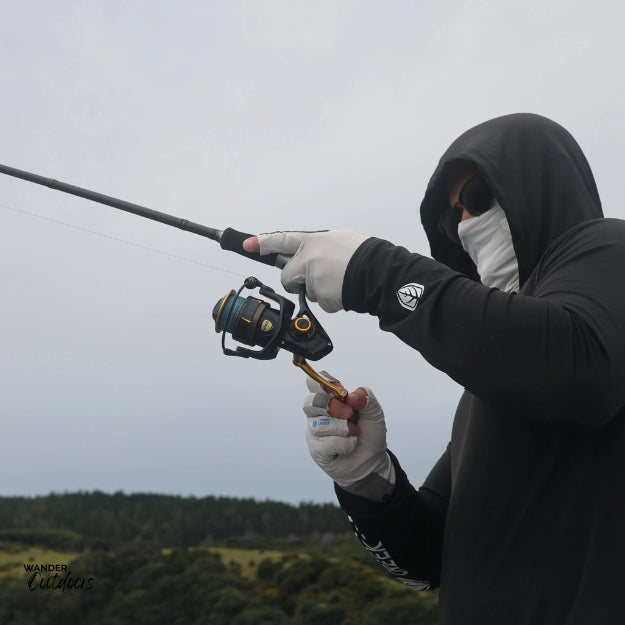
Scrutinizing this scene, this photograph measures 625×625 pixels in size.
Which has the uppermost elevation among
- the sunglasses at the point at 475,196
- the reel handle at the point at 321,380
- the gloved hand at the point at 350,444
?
the sunglasses at the point at 475,196

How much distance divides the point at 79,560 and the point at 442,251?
17.5m

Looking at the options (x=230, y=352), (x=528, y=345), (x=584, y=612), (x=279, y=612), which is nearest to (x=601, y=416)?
(x=528, y=345)

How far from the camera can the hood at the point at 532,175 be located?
8.27 feet

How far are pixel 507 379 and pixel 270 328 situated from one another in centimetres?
125

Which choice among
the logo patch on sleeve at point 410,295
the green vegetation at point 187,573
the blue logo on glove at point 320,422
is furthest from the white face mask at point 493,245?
the green vegetation at point 187,573

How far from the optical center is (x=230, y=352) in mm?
3096

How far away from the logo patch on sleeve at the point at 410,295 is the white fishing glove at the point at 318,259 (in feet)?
0.93

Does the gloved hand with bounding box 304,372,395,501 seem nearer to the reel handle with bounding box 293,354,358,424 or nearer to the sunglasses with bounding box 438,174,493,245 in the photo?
the reel handle with bounding box 293,354,358,424

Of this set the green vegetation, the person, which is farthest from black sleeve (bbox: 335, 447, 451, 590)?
the green vegetation

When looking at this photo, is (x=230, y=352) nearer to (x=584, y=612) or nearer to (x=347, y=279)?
(x=347, y=279)

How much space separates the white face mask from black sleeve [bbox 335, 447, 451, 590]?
88 centimetres

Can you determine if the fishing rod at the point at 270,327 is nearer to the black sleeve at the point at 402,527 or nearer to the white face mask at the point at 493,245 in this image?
the black sleeve at the point at 402,527

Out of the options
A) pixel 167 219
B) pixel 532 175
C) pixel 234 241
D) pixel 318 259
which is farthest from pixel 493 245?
pixel 167 219

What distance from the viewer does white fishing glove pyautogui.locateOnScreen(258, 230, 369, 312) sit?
2.48 m
